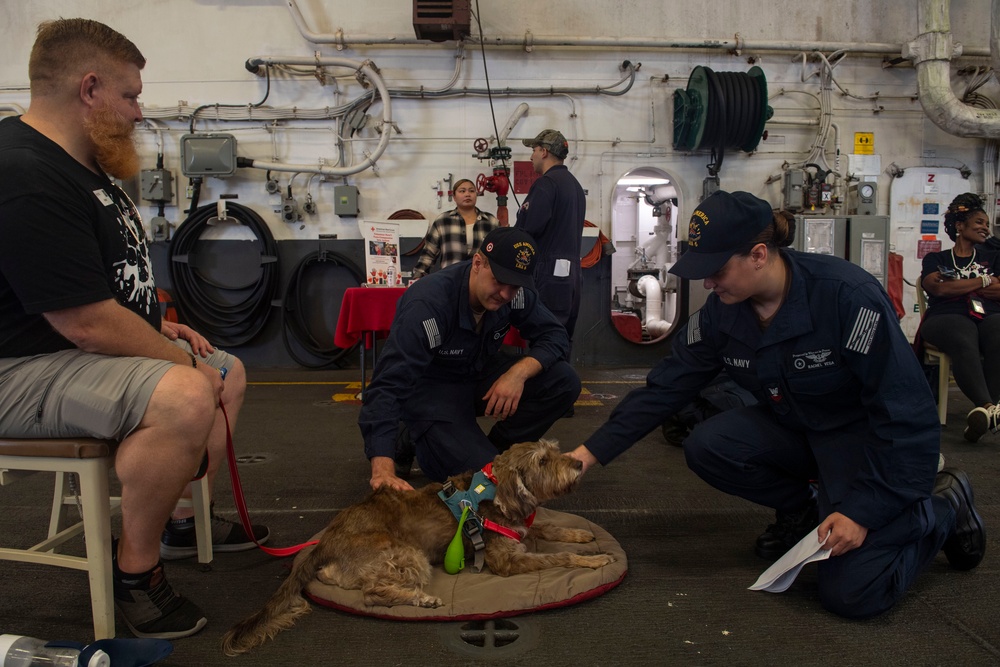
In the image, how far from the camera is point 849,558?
1899mm

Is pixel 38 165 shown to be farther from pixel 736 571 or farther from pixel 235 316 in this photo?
pixel 235 316

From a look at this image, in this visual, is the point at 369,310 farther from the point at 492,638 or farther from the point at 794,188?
the point at 794,188

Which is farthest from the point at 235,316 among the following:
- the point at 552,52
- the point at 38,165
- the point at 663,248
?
the point at 38,165

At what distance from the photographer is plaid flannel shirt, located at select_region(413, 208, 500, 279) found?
536cm

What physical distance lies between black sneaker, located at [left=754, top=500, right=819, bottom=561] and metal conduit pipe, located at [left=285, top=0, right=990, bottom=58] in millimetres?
5789

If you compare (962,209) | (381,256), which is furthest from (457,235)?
(962,209)

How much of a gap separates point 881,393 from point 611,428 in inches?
33.1

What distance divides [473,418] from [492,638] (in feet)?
3.54

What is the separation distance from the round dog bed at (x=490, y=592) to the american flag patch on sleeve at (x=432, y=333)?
80 cm

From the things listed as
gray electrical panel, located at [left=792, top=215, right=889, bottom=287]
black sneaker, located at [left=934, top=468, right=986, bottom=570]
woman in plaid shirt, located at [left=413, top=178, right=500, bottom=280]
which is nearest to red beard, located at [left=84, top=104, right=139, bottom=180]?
black sneaker, located at [left=934, top=468, right=986, bottom=570]

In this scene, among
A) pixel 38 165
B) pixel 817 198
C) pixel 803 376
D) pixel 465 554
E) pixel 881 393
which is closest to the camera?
pixel 38 165

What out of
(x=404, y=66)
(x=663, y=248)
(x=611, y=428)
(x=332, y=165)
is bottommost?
(x=611, y=428)

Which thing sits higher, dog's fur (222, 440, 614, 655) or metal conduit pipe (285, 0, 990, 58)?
metal conduit pipe (285, 0, 990, 58)

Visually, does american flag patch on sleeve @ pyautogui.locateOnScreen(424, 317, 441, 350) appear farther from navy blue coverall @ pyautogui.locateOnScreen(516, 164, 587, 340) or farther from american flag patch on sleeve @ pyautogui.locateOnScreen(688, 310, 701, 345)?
navy blue coverall @ pyautogui.locateOnScreen(516, 164, 587, 340)
